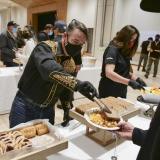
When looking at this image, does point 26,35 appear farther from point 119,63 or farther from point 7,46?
point 119,63

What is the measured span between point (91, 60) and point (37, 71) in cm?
264

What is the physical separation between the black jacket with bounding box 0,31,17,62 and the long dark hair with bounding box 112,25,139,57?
2.41m

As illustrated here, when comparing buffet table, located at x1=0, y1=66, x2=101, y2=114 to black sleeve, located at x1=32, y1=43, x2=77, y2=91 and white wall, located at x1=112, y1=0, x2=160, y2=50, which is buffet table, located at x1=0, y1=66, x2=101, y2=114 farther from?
white wall, located at x1=112, y1=0, x2=160, y2=50

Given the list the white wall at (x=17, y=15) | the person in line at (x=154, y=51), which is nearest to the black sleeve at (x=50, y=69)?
the person in line at (x=154, y=51)

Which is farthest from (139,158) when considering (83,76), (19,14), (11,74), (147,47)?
(19,14)

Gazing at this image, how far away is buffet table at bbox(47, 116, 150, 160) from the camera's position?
3.34 feet

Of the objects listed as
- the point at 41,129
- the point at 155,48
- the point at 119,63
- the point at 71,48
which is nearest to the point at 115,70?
the point at 119,63

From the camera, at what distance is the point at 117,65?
177cm

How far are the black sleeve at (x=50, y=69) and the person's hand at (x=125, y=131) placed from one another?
0.27m

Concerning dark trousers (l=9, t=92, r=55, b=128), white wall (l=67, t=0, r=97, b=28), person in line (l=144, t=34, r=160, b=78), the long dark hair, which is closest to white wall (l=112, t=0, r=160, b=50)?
white wall (l=67, t=0, r=97, b=28)

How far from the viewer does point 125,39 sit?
1.70 meters

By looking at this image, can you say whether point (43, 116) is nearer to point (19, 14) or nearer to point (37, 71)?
point (37, 71)

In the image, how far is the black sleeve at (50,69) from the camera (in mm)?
1038

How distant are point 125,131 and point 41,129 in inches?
14.4
